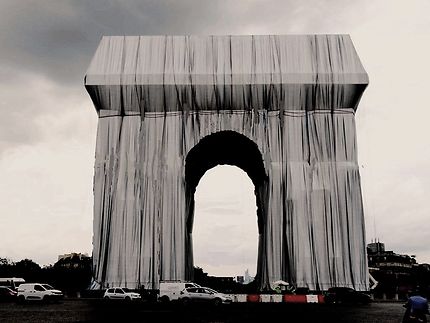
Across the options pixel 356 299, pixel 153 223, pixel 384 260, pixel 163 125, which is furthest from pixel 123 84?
pixel 384 260

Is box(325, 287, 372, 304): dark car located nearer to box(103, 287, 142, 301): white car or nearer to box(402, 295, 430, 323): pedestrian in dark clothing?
box(103, 287, 142, 301): white car

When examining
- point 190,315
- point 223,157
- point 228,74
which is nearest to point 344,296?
point 223,157

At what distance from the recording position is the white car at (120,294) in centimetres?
2872

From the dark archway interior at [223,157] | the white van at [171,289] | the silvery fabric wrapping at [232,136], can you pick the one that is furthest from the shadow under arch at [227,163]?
the white van at [171,289]

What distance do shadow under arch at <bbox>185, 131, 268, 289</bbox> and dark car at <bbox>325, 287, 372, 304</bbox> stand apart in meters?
3.70

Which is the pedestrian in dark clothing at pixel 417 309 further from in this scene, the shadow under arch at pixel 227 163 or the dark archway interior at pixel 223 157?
the dark archway interior at pixel 223 157

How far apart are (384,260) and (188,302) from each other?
92877 millimetres

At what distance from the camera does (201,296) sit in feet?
89.9

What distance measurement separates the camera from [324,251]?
31.1m

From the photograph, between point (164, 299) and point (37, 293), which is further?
point (37, 293)

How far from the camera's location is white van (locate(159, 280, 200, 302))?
93.4ft

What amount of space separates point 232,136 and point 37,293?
14.0 meters

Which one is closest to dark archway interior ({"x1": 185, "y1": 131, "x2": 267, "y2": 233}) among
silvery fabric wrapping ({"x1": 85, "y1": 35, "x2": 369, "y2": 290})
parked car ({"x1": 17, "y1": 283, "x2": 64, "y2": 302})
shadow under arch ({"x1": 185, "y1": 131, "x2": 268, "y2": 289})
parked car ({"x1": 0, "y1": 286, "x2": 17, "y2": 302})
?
shadow under arch ({"x1": 185, "y1": 131, "x2": 268, "y2": 289})

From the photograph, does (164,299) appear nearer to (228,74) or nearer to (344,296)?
(344,296)
